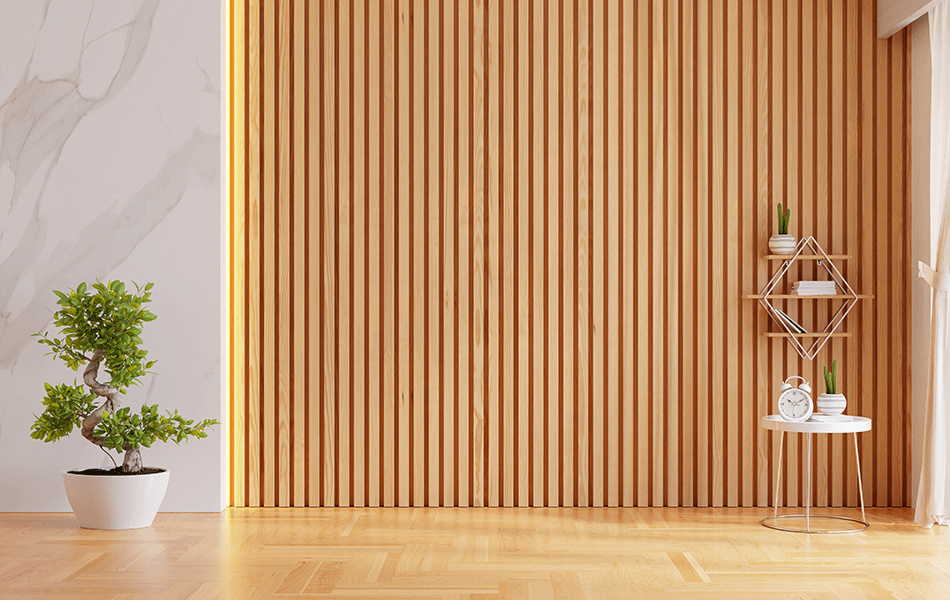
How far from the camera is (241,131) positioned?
15.8 feet

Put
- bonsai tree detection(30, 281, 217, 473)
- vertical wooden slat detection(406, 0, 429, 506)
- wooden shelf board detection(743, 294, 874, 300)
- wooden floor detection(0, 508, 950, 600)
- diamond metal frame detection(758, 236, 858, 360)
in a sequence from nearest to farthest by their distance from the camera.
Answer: wooden floor detection(0, 508, 950, 600) → bonsai tree detection(30, 281, 217, 473) → wooden shelf board detection(743, 294, 874, 300) → diamond metal frame detection(758, 236, 858, 360) → vertical wooden slat detection(406, 0, 429, 506)

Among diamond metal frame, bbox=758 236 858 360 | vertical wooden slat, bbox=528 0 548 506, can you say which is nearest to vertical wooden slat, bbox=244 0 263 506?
vertical wooden slat, bbox=528 0 548 506

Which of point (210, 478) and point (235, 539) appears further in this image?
point (210, 478)

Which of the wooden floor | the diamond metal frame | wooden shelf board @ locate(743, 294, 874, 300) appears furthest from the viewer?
the diamond metal frame

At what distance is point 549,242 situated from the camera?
4.83 metres

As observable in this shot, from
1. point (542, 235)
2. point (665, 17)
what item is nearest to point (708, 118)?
point (665, 17)

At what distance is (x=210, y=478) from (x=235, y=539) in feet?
2.22

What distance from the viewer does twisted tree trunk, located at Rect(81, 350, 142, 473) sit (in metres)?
4.21

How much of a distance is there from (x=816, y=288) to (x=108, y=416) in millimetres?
3660

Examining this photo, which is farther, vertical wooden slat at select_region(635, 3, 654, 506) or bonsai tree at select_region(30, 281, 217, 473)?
vertical wooden slat at select_region(635, 3, 654, 506)

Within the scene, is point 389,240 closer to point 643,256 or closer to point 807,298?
point 643,256

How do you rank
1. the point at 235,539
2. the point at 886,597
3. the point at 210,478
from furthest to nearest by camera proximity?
the point at 210,478 → the point at 235,539 → the point at 886,597

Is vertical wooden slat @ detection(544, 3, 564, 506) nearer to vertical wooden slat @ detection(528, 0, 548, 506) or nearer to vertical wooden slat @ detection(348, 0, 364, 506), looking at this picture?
vertical wooden slat @ detection(528, 0, 548, 506)

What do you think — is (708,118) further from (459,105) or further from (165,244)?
(165,244)
